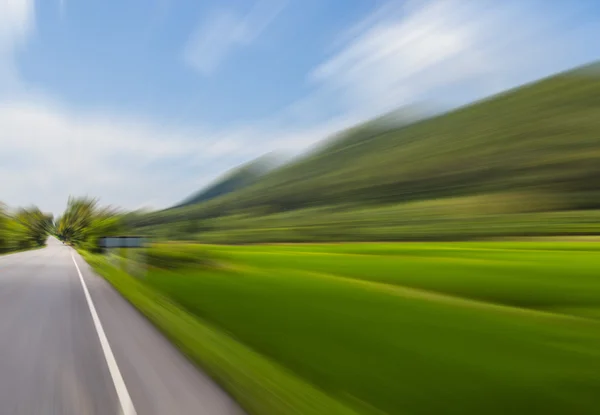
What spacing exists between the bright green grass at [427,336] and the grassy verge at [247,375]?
0.41m

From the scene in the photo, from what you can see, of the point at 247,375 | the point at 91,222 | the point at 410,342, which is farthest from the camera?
the point at 91,222

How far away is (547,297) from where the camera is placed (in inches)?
723

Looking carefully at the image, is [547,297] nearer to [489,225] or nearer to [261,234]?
[489,225]

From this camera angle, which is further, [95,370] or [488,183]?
[488,183]

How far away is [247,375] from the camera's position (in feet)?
21.4

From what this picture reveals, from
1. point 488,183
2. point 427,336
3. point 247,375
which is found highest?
point 488,183

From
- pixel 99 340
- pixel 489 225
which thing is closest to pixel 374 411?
pixel 99 340

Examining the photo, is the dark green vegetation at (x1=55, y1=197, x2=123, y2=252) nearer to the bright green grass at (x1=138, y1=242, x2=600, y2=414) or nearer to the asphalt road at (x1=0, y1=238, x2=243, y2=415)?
the bright green grass at (x1=138, y1=242, x2=600, y2=414)

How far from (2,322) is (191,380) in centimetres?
639

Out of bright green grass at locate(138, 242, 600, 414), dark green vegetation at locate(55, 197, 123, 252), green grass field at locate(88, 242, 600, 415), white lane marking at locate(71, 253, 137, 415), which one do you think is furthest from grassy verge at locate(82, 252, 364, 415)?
dark green vegetation at locate(55, 197, 123, 252)

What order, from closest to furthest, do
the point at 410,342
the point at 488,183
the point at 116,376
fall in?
1. the point at 116,376
2. the point at 410,342
3. the point at 488,183

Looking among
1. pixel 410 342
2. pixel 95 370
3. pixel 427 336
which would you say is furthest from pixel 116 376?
pixel 427 336

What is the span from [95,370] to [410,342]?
580cm

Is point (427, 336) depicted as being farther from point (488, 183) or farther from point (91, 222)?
point (488, 183)
